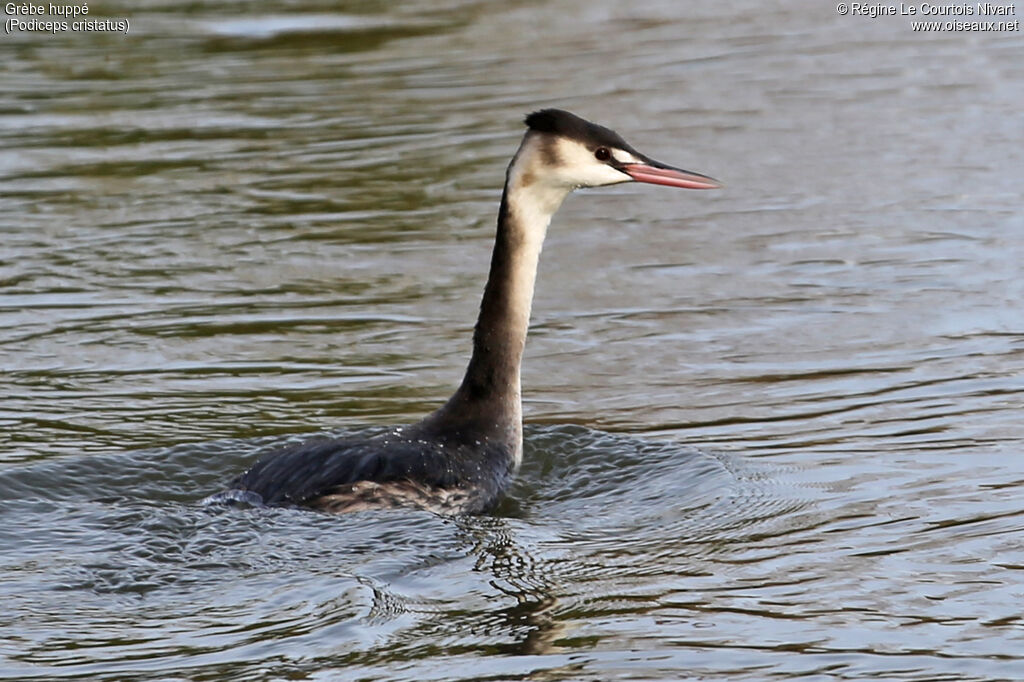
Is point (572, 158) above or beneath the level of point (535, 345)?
above

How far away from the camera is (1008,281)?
31.4 ft

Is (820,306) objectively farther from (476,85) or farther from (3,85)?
(3,85)

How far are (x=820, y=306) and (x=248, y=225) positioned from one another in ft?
12.1

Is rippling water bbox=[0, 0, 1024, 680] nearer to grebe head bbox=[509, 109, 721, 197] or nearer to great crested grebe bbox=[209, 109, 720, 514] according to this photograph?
great crested grebe bbox=[209, 109, 720, 514]

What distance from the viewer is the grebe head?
7.42 meters

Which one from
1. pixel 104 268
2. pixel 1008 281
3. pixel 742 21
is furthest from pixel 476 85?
pixel 1008 281

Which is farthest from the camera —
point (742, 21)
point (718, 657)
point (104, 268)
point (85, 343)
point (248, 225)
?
point (742, 21)

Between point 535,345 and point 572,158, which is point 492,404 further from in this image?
point 535,345

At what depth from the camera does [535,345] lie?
30.4 feet

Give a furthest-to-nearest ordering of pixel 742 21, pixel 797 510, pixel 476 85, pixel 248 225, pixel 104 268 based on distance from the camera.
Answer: pixel 742 21
pixel 476 85
pixel 248 225
pixel 104 268
pixel 797 510

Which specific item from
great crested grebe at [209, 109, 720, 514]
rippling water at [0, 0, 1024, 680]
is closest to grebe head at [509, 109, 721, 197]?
great crested grebe at [209, 109, 720, 514]

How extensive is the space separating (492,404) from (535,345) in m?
1.81

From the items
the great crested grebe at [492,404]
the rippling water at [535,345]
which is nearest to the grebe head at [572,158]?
the great crested grebe at [492,404]

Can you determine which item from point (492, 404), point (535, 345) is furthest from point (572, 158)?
point (535, 345)
